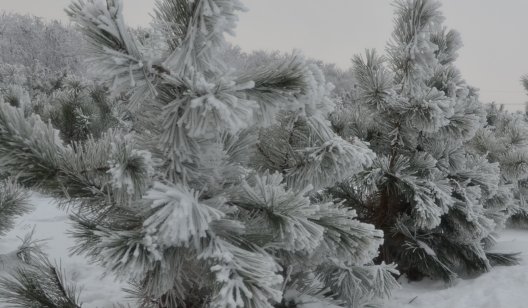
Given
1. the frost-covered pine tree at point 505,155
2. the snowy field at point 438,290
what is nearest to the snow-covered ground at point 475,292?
the snowy field at point 438,290

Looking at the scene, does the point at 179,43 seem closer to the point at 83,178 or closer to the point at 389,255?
the point at 83,178

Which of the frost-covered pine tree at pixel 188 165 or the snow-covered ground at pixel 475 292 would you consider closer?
the frost-covered pine tree at pixel 188 165

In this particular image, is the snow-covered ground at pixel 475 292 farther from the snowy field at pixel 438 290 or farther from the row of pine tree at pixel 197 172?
the row of pine tree at pixel 197 172

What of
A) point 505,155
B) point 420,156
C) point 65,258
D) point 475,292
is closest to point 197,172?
point 420,156

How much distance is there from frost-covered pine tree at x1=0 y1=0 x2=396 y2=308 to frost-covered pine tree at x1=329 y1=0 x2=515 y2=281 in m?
1.46

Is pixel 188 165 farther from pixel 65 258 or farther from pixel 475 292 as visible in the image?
pixel 65 258

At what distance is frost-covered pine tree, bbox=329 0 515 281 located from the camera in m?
2.89

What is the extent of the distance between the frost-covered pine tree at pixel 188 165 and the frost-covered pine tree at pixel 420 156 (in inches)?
57.3

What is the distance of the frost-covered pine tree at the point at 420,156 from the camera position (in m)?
2.89

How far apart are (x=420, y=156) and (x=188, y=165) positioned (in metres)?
2.22

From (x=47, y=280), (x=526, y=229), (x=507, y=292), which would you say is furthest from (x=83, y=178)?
(x=526, y=229)

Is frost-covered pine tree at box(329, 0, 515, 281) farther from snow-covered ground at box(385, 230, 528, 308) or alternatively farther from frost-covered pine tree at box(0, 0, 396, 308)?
frost-covered pine tree at box(0, 0, 396, 308)

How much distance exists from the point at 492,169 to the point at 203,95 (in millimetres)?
3316

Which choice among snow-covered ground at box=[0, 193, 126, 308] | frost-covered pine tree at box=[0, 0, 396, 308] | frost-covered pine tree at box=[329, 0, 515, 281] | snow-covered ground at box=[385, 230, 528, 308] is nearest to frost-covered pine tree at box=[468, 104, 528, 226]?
frost-covered pine tree at box=[329, 0, 515, 281]
